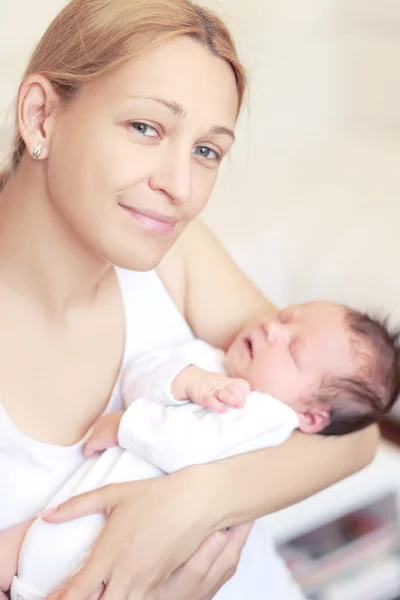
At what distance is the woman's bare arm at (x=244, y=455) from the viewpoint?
1108mm

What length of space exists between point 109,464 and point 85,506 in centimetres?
10

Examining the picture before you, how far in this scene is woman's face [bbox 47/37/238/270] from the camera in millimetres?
981

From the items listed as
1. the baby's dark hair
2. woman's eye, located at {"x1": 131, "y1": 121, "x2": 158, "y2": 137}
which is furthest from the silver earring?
the baby's dark hair

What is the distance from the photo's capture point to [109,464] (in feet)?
3.59

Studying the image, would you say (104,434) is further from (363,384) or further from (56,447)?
(363,384)

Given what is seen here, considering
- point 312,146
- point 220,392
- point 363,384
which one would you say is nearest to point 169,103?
point 220,392

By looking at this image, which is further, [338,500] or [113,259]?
[338,500]

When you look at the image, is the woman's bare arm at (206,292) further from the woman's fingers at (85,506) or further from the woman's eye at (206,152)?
the woman's fingers at (85,506)

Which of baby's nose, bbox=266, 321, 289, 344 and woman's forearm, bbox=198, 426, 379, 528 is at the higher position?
baby's nose, bbox=266, 321, 289, 344

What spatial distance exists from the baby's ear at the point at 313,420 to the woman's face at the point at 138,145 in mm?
366

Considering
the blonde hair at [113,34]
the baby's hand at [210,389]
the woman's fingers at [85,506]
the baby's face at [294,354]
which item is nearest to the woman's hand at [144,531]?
Result: the woman's fingers at [85,506]

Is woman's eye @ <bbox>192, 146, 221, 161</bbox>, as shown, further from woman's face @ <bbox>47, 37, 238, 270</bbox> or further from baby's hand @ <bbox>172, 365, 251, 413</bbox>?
baby's hand @ <bbox>172, 365, 251, 413</bbox>

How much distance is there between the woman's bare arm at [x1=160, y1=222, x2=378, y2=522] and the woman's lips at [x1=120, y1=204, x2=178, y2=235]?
1.00 feet

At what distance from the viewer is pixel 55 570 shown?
1.00 meters
